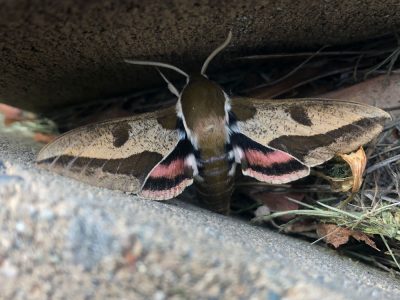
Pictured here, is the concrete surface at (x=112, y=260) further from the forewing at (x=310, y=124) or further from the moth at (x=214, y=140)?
the forewing at (x=310, y=124)

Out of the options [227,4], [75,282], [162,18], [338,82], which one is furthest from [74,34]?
[338,82]

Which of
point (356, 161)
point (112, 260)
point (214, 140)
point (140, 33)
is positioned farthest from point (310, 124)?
point (112, 260)

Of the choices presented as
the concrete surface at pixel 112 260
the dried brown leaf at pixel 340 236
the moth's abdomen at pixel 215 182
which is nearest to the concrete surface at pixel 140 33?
the moth's abdomen at pixel 215 182

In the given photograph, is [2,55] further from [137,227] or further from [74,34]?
[137,227]

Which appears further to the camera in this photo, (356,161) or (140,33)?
(356,161)

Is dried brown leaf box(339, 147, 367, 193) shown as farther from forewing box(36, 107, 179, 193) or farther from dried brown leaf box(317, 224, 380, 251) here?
forewing box(36, 107, 179, 193)

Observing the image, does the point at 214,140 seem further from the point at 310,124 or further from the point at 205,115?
the point at 310,124

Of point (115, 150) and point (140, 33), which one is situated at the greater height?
point (140, 33)

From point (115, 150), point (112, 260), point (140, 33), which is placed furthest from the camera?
point (115, 150)
